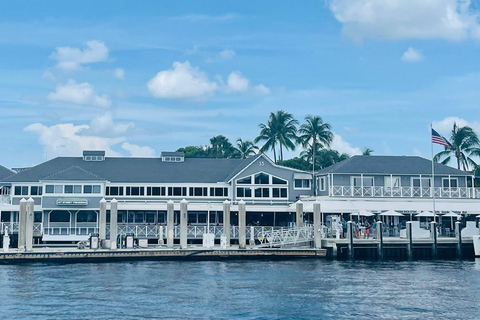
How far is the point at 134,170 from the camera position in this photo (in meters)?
62.3

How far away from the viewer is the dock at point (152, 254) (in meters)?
44.4

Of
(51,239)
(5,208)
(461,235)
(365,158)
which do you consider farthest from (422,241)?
(5,208)

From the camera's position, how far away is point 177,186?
5988 centimetres

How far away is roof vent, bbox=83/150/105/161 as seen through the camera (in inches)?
2564

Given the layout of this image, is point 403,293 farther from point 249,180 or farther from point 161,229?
point 249,180

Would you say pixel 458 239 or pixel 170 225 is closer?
pixel 170 225

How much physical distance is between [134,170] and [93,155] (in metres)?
5.85

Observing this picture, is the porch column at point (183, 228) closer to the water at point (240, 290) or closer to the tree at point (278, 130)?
the water at point (240, 290)

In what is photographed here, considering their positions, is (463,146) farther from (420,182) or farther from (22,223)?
(22,223)

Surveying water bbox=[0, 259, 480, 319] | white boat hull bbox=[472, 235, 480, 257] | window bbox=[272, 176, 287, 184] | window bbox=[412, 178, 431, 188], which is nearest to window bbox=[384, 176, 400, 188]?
window bbox=[412, 178, 431, 188]

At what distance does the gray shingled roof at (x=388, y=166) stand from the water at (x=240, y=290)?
52.4ft

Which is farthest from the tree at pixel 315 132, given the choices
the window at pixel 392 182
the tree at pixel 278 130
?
the window at pixel 392 182

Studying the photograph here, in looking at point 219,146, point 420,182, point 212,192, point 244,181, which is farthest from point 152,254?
point 219,146

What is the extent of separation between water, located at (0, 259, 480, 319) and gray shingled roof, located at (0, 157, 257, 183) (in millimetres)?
16376
